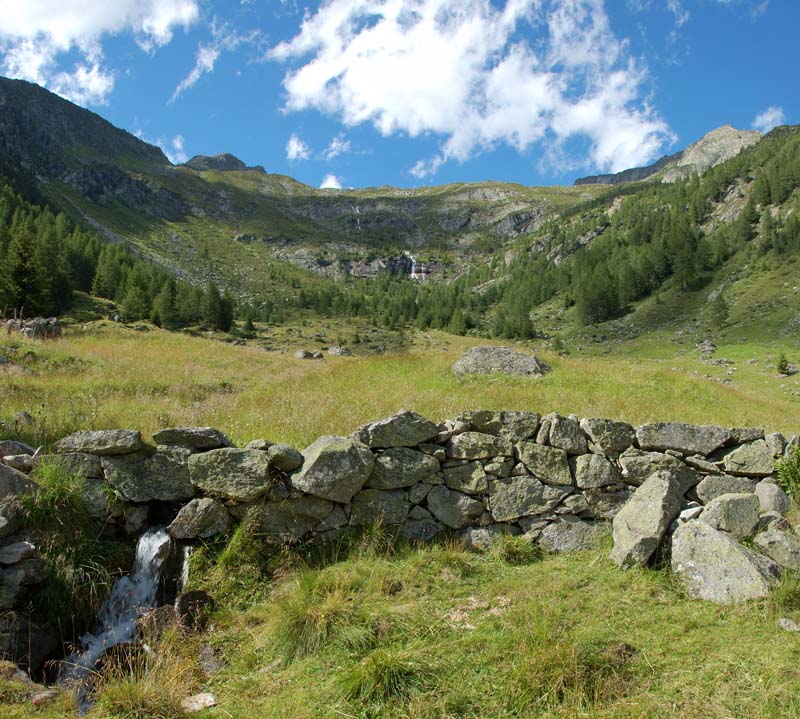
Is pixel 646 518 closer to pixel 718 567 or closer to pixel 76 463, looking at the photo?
pixel 718 567

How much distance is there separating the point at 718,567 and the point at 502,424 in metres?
3.53

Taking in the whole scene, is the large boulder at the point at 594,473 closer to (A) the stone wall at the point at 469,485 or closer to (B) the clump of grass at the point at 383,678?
(A) the stone wall at the point at 469,485

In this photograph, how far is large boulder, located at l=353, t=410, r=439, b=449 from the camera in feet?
25.2

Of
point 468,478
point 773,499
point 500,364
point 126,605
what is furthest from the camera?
point 500,364

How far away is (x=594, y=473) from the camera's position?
8094 millimetres

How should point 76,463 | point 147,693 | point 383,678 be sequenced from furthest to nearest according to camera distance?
point 76,463
point 383,678
point 147,693

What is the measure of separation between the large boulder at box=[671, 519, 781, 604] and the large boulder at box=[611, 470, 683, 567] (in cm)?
33

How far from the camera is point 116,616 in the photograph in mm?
6117

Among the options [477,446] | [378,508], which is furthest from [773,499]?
[378,508]

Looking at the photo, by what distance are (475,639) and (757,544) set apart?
4.44 meters

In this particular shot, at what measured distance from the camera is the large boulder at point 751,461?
8.00m

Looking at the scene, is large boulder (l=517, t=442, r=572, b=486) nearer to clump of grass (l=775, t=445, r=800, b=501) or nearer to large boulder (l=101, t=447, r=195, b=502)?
clump of grass (l=775, t=445, r=800, b=501)

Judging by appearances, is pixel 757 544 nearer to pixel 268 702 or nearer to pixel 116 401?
pixel 268 702

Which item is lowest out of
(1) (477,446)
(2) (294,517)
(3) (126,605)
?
(3) (126,605)
